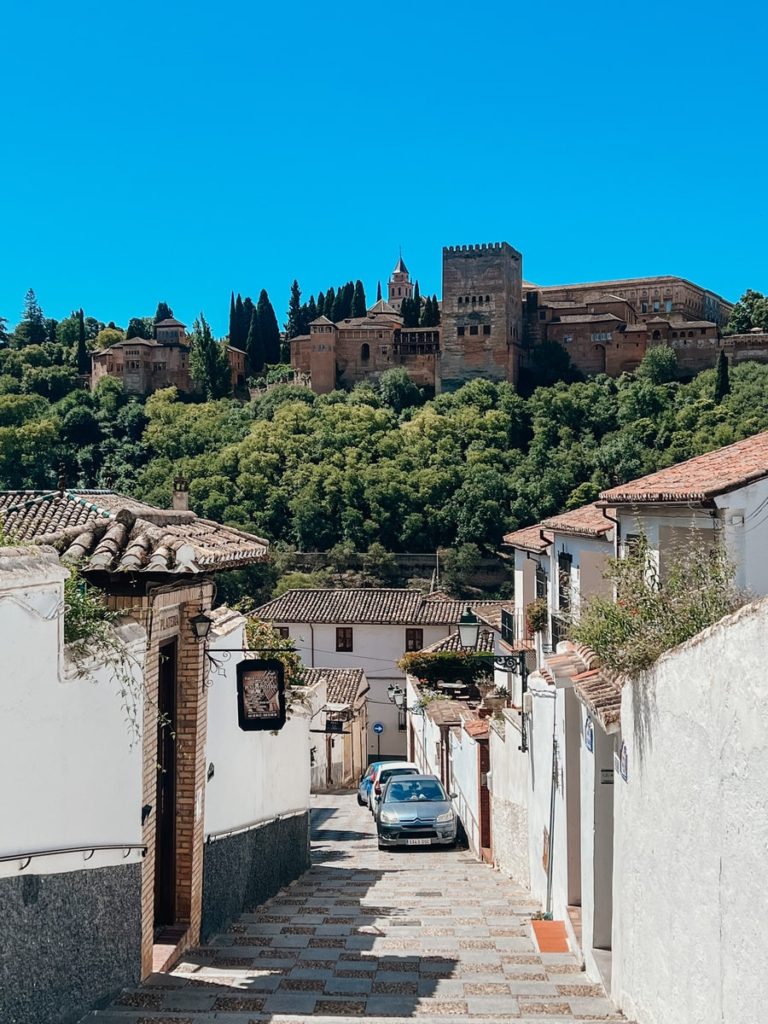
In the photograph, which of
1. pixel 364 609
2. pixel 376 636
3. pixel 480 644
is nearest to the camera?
pixel 480 644

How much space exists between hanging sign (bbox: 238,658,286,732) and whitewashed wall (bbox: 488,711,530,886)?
372 cm

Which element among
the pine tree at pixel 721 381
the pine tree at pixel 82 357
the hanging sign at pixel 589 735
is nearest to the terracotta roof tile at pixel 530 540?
the hanging sign at pixel 589 735

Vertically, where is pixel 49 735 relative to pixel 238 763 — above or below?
above

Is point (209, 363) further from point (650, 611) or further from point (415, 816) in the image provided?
point (650, 611)

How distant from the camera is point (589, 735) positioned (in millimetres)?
7320

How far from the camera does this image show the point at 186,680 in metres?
8.16

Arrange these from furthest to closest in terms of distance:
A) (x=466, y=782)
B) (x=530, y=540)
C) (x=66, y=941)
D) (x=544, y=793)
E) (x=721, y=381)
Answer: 1. (x=721, y=381)
2. (x=530, y=540)
3. (x=466, y=782)
4. (x=544, y=793)
5. (x=66, y=941)

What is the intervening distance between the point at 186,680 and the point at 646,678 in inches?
157

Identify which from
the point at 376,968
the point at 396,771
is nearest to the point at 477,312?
the point at 396,771

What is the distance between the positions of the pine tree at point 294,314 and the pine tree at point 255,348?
5355 millimetres

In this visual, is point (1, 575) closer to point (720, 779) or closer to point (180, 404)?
point (720, 779)

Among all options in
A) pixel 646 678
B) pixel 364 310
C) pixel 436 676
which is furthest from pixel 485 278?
pixel 646 678

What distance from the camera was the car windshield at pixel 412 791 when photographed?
16875mm

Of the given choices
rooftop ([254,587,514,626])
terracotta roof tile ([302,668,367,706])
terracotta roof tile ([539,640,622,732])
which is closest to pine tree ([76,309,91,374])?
rooftop ([254,587,514,626])
